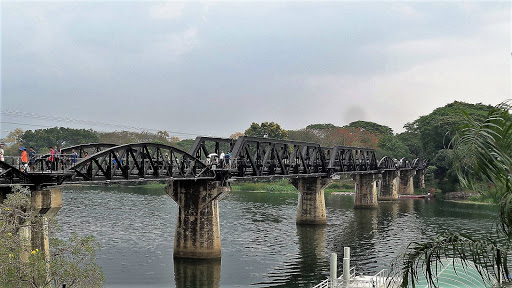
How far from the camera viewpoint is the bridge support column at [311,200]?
71.1 m

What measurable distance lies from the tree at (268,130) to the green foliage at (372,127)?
39.9 metres

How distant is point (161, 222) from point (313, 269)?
98.0ft

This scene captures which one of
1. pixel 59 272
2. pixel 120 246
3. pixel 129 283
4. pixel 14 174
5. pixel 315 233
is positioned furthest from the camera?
pixel 315 233

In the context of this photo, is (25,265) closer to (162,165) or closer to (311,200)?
(162,165)

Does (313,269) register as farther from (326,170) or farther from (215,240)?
(326,170)

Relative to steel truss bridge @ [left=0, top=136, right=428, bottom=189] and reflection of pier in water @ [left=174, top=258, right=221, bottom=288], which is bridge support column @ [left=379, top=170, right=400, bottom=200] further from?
reflection of pier in water @ [left=174, top=258, right=221, bottom=288]

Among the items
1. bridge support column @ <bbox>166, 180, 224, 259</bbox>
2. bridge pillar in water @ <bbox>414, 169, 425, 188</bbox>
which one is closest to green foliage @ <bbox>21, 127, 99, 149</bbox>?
bridge pillar in water @ <bbox>414, 169, 425, 188</bbox>

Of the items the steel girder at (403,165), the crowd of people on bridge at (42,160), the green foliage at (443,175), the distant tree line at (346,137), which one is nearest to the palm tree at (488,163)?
the crowd of people on bridge at (42,160)

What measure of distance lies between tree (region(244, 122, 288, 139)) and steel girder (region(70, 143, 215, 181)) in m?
98.1

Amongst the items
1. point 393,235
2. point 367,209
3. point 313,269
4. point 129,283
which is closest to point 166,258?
point 129,283

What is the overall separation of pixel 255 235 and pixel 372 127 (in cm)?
12266

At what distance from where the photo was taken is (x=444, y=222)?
7875cm

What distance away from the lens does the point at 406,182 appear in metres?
135

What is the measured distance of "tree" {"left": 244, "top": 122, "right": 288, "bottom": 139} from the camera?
14550 cm
